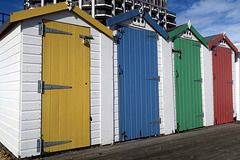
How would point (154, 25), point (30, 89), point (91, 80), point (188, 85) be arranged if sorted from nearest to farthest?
point (30, 89), point (91, 80), point (154, 25), point (188, 85)

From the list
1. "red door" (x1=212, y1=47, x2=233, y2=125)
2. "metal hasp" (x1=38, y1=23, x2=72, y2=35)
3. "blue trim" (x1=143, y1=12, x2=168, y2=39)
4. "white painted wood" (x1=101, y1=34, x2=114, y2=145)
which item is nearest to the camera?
"metal hasp" (x1=38, y1=23, x2=72, y2=35)

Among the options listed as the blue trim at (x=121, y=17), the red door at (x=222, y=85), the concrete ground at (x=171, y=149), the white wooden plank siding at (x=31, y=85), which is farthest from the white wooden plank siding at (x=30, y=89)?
the red door at (x=222, y=85)

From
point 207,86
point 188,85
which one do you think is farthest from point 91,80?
point 207,86

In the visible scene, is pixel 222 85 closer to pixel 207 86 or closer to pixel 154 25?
pixel 207 86

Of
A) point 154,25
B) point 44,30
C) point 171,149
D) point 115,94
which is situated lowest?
point 171,149

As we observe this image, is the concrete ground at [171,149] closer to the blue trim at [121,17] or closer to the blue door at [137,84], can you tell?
the blue door at [137,84]

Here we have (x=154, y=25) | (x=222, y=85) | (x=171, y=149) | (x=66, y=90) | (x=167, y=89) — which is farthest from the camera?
(x=222, y=85)

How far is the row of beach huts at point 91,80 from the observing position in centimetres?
429

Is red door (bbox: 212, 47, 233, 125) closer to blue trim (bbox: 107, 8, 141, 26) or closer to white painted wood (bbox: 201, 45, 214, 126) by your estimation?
white painted wood (bbox: 201, 45, 214, 126)

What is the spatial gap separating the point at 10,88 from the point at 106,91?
222cm

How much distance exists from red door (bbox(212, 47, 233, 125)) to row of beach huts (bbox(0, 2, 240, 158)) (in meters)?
0.87

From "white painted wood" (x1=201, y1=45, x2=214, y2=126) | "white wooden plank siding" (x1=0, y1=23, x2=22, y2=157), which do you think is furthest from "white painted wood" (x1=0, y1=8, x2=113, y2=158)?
"white painted wood" (x1=201, y1=45, x2=214, y2=126)

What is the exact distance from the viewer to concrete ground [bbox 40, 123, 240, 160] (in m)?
4.29

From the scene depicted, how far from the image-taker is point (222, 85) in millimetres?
8492
